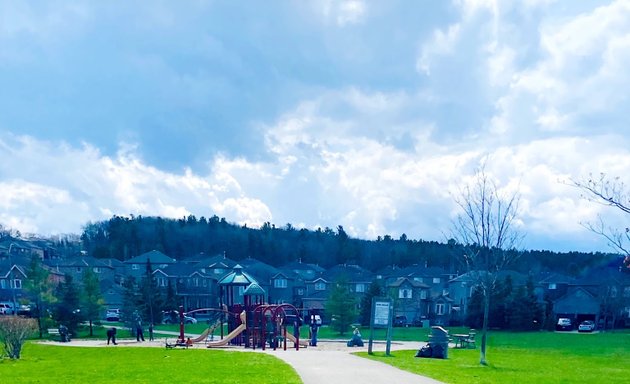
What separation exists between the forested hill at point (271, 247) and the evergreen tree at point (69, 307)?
59284 mm

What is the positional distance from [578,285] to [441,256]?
152 ft

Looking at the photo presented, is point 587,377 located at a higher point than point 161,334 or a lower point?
higher

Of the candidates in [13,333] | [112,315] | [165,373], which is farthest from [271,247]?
[165,373]

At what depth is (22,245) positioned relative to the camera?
4284 inches

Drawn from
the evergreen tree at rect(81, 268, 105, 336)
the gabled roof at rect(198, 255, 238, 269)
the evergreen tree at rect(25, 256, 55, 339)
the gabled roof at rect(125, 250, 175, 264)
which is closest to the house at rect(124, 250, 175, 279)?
the gabled roof at rect(125, 250, 175, 264)

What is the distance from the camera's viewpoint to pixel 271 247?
118 m

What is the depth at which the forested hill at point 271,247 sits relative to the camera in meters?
115

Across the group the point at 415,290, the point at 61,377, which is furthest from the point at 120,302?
the point at 61,377

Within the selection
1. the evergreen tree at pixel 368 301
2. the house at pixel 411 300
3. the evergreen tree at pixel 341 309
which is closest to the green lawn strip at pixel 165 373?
the evergreen tree at pixel 341 309

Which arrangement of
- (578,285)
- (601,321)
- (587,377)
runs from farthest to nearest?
(578,285) → (601,321) → (587,377)

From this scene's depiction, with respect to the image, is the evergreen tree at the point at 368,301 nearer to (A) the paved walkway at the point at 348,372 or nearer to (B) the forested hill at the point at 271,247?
(A) the paved walkway at the point at 348,372

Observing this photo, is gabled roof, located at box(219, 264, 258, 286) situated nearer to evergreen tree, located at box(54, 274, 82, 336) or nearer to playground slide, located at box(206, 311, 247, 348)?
playground slide, located at box(206, 311, 247, 348)

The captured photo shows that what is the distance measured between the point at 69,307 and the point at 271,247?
230 ft

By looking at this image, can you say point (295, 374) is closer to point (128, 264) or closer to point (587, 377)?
point (587, 377)
